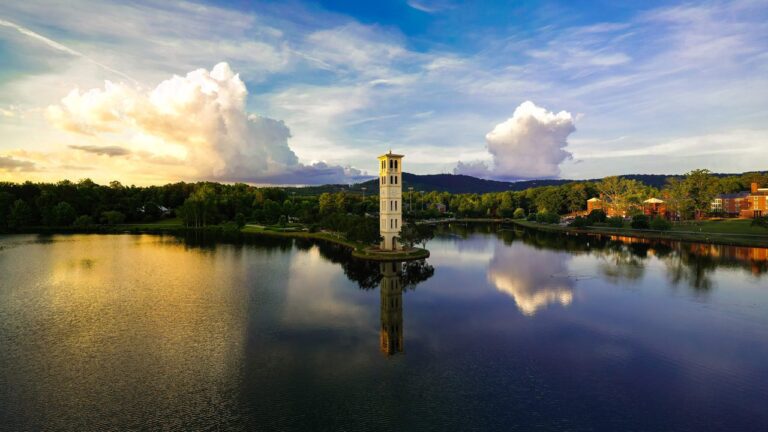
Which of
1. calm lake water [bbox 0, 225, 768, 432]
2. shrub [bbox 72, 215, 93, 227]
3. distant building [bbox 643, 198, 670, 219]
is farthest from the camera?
distant building [bbox 643, 198, 670, 219]

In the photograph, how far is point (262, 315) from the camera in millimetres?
30375

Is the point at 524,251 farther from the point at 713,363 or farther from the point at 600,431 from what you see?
the point at 600,431

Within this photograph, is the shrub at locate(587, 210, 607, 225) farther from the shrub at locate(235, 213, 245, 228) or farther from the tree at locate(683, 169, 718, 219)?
the shrub at locate(235, 213, 245, 228)

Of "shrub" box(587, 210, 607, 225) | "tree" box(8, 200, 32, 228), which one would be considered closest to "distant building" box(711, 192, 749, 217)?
"shrub" box(587, 210, 607, 225)

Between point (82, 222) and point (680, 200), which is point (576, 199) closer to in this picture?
point (680, 200)

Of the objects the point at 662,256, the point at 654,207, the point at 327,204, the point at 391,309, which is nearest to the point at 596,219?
the point at 654,207

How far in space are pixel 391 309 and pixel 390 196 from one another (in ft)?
85.8

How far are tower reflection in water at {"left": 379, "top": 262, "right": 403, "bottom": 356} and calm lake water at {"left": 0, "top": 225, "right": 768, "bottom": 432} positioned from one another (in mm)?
235

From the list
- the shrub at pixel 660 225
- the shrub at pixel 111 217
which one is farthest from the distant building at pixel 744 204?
the shrub at pixel 111 217

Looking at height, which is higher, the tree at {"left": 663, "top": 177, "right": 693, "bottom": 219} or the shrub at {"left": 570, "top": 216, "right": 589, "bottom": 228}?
the tree at {"left": 663, "top": 177, "right": 693, "bottom": 219}

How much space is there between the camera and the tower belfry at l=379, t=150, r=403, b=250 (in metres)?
56.5

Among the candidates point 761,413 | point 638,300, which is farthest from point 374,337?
point 638,300

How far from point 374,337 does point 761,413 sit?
19.1 metres

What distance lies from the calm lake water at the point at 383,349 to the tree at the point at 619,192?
214 ft
